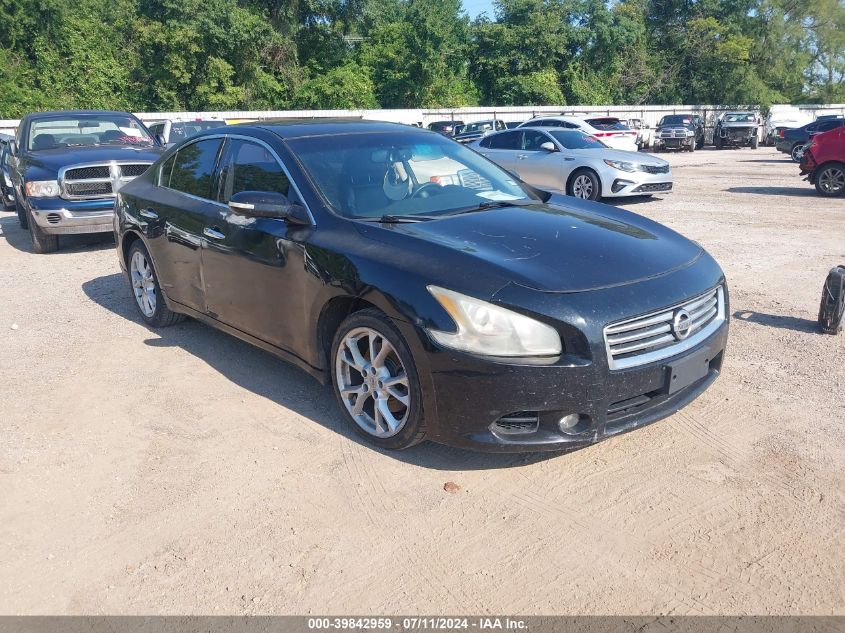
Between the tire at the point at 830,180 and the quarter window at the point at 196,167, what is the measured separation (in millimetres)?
12758

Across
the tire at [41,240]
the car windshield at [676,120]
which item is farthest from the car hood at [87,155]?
the car windshield at [676,120]

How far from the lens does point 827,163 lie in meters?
14.0

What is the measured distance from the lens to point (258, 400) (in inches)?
183

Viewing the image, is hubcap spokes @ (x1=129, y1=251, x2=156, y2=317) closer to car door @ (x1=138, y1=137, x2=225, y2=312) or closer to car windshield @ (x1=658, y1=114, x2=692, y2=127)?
car door @ (x1=138, y1=137, x2=225, y2=312)

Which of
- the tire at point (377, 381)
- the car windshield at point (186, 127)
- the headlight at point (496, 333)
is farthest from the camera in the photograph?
the car windshield at point (186, 127)

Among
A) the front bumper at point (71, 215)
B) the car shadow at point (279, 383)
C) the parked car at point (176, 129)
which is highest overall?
the parked car at point (176, 129)

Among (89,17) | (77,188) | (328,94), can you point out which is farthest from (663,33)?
(77,188)

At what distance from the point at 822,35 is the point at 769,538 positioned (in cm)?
6523

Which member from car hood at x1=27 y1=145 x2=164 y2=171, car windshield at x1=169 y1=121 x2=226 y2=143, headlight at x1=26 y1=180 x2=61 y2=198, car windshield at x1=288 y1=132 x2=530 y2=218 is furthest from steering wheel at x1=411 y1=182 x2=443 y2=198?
car windshield at x1=169 y1=121 x2=226 y2=143

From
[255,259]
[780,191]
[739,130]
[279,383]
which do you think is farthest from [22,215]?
[739,130]

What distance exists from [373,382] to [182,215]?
232 cm

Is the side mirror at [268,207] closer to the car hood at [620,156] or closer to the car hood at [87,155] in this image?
the car hood at [87,155]

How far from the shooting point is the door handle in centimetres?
480

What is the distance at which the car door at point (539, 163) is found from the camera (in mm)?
13977
